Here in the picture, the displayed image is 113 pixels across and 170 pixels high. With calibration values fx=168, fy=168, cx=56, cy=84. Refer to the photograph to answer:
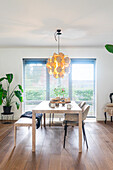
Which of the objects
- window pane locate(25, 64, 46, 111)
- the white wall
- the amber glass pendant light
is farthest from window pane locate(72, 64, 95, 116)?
the amber glass pendant light

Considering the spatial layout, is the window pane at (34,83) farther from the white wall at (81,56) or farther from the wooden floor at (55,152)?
the wooden floor at (55,152)

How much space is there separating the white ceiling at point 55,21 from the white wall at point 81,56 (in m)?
0.60

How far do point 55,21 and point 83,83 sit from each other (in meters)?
2.98

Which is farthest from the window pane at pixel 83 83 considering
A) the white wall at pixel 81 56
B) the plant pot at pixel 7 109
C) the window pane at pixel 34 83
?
the plant pot at pixel 7 109

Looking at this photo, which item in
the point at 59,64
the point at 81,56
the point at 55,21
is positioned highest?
the point at 55,21

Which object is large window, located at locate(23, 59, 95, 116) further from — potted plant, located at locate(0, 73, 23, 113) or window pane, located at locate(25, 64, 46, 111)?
potted plant, located at locate(0, 73, 23, 113)

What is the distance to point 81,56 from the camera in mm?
5629

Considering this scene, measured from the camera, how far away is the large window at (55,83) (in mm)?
Result: 5883

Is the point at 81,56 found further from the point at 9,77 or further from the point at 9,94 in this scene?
the point at 9,94

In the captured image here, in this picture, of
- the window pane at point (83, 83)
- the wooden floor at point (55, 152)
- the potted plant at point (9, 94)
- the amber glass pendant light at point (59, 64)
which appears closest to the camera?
the wooden floor at point (55, 152)

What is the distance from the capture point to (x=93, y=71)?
588cm

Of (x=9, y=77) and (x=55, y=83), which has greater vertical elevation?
(x=9, y=77)

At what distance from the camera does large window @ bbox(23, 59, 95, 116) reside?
5883 mm

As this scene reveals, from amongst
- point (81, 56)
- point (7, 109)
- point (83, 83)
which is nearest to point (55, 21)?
point (81, 56)
